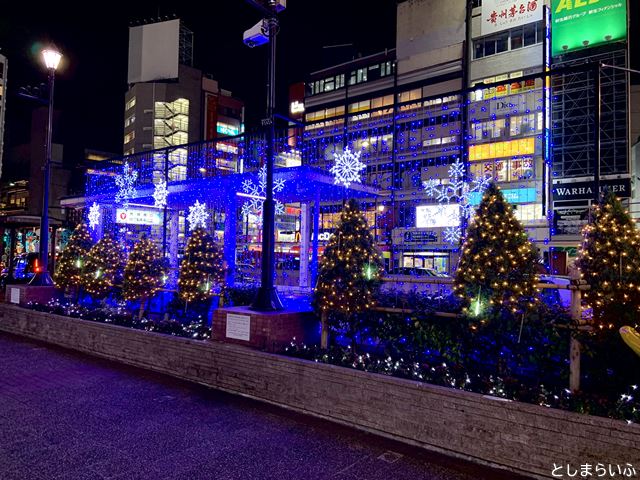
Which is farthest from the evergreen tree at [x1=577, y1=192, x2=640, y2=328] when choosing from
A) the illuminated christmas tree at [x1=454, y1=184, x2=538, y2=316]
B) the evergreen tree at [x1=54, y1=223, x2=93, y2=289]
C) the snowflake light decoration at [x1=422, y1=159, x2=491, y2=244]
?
the evergreen tree at [x1=54, y1=223, x2=93, y2=289]

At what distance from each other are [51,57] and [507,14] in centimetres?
4666

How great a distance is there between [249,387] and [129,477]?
107 inches

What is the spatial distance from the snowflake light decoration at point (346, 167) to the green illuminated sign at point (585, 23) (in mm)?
38841

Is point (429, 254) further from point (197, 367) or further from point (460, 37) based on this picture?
point (197, 367)

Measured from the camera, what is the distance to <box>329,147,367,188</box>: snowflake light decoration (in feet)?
43.0

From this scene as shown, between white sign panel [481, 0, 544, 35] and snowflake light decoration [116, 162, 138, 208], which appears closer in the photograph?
snowflake light decoration [116, 162, 138, 208]

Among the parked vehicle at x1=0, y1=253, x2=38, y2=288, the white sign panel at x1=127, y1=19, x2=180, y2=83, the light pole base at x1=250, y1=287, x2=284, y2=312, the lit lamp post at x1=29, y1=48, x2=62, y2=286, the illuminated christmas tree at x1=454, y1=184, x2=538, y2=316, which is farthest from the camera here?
the white sign panel at x1=127, y1=19, x2=180, y2=83

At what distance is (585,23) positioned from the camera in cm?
4147

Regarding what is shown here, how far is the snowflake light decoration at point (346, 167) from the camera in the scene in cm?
1311

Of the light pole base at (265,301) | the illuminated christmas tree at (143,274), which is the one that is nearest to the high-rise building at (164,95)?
the illuminated christmas tree at (143,274)

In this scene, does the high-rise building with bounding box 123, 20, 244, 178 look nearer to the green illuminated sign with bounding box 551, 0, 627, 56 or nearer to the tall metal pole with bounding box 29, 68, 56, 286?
the green illuminated sign with bounding box 551, 0, 627, 56

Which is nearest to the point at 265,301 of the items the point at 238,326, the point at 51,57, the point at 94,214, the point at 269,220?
the point at 238,326

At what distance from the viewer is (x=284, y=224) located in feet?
175

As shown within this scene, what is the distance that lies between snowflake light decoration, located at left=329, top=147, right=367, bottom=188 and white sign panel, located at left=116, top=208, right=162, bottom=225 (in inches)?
449
